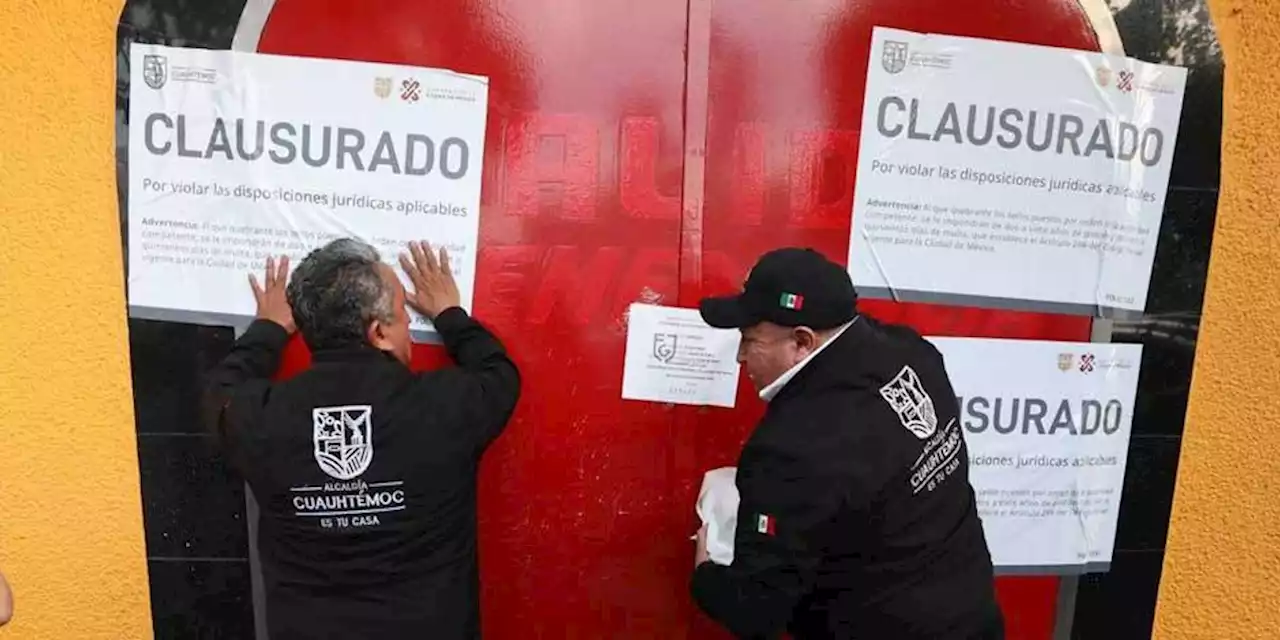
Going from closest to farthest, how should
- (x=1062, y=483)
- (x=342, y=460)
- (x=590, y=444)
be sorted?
(x=342, y=460) → (x=590, y=444) → (x=1062, y=483)

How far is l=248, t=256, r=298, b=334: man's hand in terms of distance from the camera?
1.71m

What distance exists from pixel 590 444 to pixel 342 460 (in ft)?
1.71

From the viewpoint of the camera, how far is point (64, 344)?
1.75 meters

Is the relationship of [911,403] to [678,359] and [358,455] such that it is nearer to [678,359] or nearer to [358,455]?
[678,359]

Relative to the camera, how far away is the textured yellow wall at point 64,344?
1.68m

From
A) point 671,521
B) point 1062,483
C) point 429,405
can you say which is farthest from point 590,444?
point 1062,483

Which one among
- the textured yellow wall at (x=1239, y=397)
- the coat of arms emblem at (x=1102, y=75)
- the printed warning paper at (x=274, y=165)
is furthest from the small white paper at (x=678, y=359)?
the textured yellow wall at (x=1239, y=397)

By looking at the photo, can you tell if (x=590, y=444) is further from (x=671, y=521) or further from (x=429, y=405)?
(x=429, y=405)

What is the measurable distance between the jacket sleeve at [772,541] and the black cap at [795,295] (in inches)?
8.4

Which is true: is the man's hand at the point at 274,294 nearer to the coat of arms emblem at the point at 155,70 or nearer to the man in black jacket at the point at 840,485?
the coat of arms emblem at the point at 155,70

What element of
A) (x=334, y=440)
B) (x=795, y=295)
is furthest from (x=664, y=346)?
(x=334, y=440)

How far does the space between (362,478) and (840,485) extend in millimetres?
716

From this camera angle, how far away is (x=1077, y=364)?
6.38 feet

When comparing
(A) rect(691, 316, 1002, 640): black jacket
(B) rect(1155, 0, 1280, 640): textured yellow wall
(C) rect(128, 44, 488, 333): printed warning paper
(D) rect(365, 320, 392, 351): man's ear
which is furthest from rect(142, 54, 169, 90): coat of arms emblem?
(B) rect(1155, 0, 1280, 640): textured yellow wall
